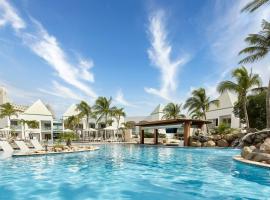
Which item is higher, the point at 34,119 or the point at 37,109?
the point at 37,109

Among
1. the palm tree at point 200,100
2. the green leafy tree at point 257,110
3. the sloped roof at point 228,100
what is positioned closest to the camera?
the green leafy tree at point 257,110

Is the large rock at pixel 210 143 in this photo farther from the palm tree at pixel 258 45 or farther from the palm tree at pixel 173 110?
the palm tree at pixel 173 110

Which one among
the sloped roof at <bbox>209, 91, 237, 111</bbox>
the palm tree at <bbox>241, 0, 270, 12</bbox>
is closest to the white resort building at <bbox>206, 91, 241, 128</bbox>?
the sloped roof at <bbox>209, 91, 237, 111</bbox>

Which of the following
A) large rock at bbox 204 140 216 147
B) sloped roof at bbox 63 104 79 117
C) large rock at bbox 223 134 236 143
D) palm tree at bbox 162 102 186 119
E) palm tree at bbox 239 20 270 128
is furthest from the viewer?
sloped roof at bbox 63 104 79 117

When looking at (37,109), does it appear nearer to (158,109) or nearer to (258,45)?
A: (158,109)

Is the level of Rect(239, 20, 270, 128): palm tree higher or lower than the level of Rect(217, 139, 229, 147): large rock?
higher

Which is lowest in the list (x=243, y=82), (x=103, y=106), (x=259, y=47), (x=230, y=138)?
(x=230, y=138)

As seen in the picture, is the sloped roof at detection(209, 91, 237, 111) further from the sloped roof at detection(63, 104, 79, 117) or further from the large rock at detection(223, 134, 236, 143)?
the sloped roof at detection(63, 104, 79, 117)

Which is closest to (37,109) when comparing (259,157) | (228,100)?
(228,100)

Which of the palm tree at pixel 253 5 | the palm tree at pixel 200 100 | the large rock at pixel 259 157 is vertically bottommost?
the large rock at pixel 259 157

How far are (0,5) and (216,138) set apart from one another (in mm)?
21981

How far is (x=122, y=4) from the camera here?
16.0 meters

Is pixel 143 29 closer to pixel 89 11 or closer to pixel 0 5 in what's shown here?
pixel 89 11

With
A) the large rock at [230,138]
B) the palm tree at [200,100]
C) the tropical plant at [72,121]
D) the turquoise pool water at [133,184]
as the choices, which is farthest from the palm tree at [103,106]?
the turquoise pool water at [133,184]
